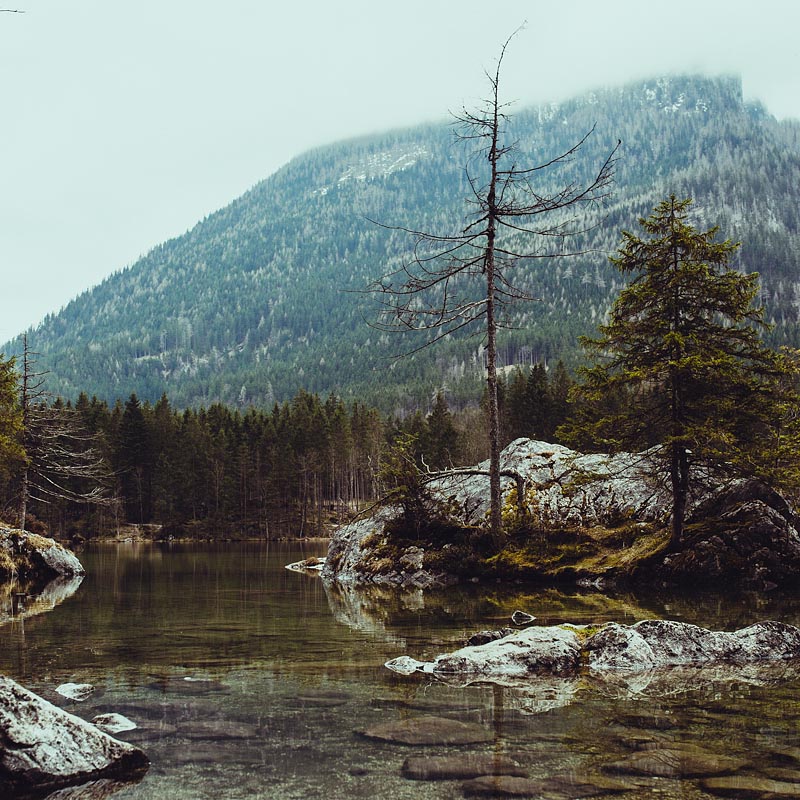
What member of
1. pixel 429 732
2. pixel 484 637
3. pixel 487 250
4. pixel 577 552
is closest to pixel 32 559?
pixel 577 552

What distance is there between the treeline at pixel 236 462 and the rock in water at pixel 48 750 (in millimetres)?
68712

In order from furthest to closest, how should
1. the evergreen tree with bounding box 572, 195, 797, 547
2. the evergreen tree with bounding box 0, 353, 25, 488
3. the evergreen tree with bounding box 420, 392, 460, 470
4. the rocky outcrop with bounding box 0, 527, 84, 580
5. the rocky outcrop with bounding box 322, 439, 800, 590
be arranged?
the evergreen tree with bounding box 420, 392, 460, 470, the evergreen tree with bounding box 0, 353, 25, 488, the rocky outcrop with bounding box 0, 527, 84, 580, the evergreen tree with bounding box 572, 195, 797, 547, the rocky outcrop with bounding box 322, 439, 800, 590

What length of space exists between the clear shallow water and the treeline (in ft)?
205

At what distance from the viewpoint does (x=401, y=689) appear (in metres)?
6.68

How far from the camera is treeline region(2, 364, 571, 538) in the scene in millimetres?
74750

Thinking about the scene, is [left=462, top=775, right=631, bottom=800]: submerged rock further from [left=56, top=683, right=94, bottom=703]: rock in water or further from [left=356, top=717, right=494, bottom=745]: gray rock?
[left=56, top=683, right=94, bottom=703]: rock in water

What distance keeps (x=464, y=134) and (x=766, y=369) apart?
987 cm

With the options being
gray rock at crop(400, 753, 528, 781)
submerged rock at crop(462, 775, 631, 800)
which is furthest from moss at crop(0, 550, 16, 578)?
submerged rock at crop(462, 775, 631, 800)

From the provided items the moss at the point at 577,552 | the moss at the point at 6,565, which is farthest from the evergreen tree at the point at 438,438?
the moss at the point at 577,552

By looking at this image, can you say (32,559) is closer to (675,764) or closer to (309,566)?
(309,566)

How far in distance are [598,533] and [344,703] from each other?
50.6 feet

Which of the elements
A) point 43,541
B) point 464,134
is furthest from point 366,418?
point 464,134

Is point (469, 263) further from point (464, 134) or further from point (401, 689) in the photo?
point (401, 689)

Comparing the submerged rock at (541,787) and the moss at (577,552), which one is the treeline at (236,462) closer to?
the moss at (577,552)
